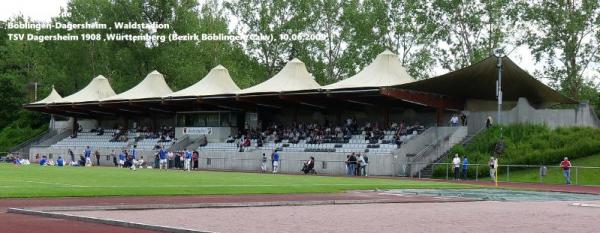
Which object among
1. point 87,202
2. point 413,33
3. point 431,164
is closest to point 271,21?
point 413,33

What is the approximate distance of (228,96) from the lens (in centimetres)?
6341

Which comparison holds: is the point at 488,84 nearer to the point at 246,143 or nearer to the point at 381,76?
the point at 381,76

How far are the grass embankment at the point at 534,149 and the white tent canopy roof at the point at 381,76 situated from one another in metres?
7.03

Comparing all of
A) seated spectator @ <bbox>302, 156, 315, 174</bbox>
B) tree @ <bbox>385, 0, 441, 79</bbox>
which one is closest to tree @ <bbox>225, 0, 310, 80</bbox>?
tree @ <bbox>385, 0, 441, 79</bbox>

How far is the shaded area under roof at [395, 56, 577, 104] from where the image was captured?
48891 millimetres

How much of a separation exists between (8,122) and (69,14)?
16778 mm

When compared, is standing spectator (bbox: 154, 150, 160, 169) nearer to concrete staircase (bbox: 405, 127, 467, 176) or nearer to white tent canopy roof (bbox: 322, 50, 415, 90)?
white tent canopy roof (bbox: 322, 50, 415, 90)

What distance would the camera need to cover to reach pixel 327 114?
6606cm

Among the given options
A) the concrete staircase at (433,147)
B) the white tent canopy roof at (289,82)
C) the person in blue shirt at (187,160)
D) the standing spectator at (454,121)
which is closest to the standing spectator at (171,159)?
the person in blue shirt at (187,160)

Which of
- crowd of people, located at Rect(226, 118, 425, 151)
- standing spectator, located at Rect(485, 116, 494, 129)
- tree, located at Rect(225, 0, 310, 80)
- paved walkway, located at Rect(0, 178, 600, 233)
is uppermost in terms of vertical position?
tree, located at Rect(225, 0, 310, 80)

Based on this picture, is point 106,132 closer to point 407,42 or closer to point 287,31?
point 287,31

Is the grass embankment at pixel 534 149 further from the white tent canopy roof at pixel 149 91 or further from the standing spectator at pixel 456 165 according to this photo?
the white tent canopy roof at pixel 149 91

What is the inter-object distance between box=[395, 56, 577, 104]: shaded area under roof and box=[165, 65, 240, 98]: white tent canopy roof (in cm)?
1969

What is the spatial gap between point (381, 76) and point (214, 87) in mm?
17830
